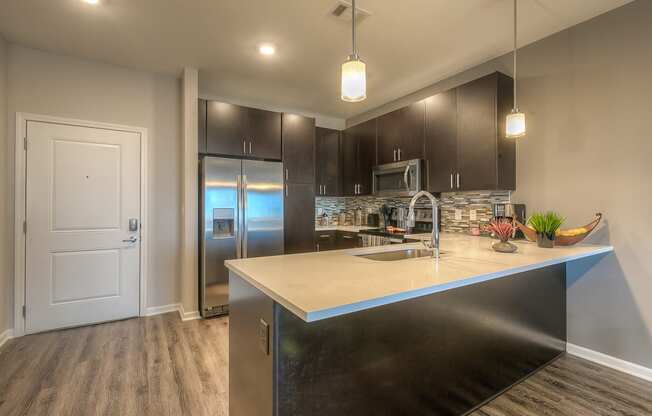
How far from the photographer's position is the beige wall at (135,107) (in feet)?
9.36

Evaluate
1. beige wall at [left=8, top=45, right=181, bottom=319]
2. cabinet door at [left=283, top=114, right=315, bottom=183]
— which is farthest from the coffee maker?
beige wall at [left=8, top=45, right=181, bottom=319]

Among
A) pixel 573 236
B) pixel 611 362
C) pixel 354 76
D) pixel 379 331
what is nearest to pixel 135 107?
pixel 354 76

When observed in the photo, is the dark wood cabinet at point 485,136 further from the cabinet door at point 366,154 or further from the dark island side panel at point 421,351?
the cabinet door at point 366,154

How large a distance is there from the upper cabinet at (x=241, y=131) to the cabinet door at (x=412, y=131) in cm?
154

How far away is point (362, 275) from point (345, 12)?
77.4 inches

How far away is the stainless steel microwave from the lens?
3389 millimetres

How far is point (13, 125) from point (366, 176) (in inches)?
146

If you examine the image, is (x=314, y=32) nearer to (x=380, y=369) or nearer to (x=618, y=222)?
(x=380, y=369)

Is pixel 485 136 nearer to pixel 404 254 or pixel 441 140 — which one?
pixel 441 140

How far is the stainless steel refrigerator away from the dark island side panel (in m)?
2.38

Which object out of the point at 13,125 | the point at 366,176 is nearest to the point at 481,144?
the point at 366,176

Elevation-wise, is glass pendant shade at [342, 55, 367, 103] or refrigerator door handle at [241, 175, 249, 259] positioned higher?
glass pendant shade at [342, 55, 367, 103]

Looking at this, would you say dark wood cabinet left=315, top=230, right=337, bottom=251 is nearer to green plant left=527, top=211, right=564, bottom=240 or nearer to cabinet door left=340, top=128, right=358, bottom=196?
cabinet door left=340, top=128, right=358, bottom=196

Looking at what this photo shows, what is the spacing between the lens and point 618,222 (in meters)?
2.23
